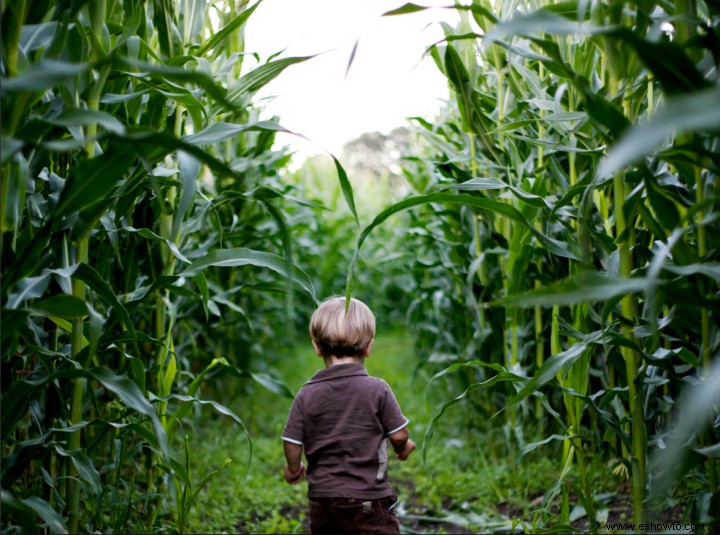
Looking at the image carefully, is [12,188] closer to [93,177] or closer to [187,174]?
[93,177]

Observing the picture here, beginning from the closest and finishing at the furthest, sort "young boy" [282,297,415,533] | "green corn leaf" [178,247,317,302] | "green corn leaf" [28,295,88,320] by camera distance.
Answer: "green corn leaf" [28,295,88,320] → "green corn leaf" [178,247,317,302] → "young boy" [282,297,415,533]

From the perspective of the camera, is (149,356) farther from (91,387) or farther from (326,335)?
(326,335)

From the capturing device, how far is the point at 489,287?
3.21 meters

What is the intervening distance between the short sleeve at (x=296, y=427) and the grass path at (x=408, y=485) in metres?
0.69

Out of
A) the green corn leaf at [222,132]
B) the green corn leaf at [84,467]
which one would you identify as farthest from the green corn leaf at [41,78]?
the green corn leaf at [84,467]

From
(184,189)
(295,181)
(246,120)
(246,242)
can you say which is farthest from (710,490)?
(295,181)

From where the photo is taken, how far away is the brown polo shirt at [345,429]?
2.02 metres

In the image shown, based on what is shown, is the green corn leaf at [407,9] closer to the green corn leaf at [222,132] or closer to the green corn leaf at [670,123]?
the green corn leaf at [222,132]

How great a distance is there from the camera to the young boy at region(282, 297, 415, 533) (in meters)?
2.01

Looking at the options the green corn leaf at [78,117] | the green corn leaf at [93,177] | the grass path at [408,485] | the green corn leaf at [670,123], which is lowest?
the grass path at [408,485]

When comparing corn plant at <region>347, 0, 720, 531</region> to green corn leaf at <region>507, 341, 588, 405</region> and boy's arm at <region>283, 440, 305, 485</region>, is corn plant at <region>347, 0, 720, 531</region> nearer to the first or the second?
green corn leaf at <region>507, 341, 588, 405</region>

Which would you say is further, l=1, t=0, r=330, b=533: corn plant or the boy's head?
the boy's head

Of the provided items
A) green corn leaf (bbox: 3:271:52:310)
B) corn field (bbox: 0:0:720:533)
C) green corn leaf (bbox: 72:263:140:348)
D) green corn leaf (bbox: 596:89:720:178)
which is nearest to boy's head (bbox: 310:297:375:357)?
corn field (bbox: 0:0:720:533)

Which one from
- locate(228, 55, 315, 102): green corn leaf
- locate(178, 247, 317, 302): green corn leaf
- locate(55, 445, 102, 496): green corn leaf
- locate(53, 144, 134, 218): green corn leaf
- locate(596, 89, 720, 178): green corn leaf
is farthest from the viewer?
locate(228, 55, 315, 102): green corn leaf
